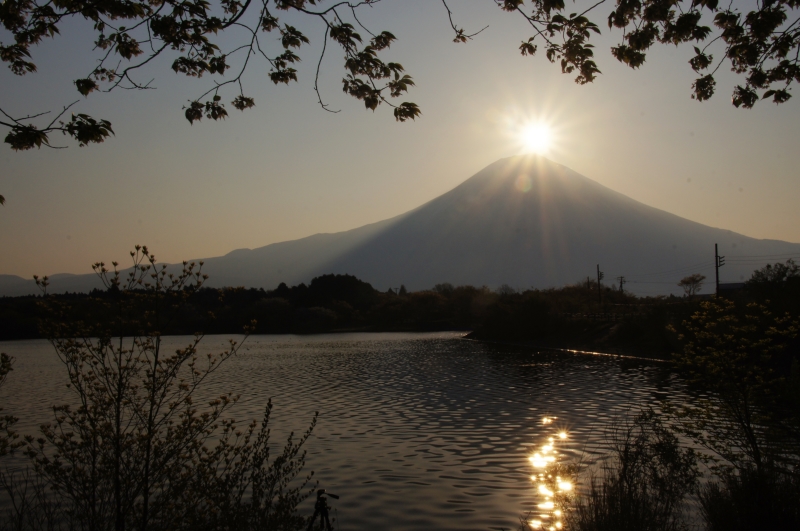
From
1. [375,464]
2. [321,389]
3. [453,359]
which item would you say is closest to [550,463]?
[375,464]

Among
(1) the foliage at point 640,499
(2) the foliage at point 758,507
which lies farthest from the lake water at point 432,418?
(2) the foliage at point 758,507

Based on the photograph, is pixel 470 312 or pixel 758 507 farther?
pixel 470 312

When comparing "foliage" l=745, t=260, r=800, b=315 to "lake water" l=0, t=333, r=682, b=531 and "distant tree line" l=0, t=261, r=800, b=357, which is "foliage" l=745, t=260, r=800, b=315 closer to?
"distant tree line" l=0, t=261, r=800, b=357

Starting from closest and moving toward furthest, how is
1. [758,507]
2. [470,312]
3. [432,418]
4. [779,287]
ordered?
[758,507] < [432,418] < [779,287] < [470,312]

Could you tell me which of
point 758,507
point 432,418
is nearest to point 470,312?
point 432,418

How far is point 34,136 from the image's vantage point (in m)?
5.73

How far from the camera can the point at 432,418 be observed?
68.9 ft

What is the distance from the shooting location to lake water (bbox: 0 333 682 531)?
11.4 m

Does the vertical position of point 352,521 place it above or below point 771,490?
below

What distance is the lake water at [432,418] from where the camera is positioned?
1139 cm

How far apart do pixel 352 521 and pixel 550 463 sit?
5500 millimetres

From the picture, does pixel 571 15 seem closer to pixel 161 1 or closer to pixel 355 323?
pixel 161 1

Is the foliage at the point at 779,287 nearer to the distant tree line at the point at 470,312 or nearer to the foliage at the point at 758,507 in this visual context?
the distant tree line at the point at 470,312

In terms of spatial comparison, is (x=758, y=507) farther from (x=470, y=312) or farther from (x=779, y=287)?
(x=470, y=312)
